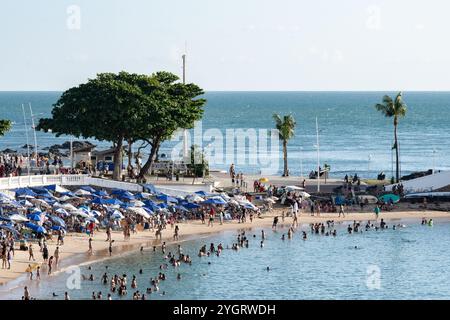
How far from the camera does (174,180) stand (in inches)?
3509

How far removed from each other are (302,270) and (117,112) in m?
27.9

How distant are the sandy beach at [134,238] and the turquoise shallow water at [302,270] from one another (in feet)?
4.98

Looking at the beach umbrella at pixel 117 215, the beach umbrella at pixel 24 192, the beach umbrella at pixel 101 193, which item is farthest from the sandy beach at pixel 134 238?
the beach umbrella at pixel 24 192

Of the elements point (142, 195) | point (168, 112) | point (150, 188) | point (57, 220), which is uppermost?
point (168, 112)

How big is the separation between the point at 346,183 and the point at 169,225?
24.3m

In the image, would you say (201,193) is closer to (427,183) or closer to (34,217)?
(34,217)

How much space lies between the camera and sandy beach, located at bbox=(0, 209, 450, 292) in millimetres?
57772

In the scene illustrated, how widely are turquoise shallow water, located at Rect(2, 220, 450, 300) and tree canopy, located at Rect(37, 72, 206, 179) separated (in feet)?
52.1

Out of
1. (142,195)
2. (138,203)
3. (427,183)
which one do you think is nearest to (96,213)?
(138,203)

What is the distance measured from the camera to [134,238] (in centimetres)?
6875

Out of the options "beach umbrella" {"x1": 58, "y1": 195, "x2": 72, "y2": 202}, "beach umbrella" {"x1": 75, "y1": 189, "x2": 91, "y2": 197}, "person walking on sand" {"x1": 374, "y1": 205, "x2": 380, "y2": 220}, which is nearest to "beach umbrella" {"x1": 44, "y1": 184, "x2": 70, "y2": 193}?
"beach umbrella" {"x1": 75, "y1": 189, "x2": 91, "y2": 197}

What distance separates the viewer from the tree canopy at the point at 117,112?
3238 inches

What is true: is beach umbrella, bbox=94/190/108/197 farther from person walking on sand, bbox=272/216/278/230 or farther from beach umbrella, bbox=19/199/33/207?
person walking on sand, bbox=272/216/278/230
